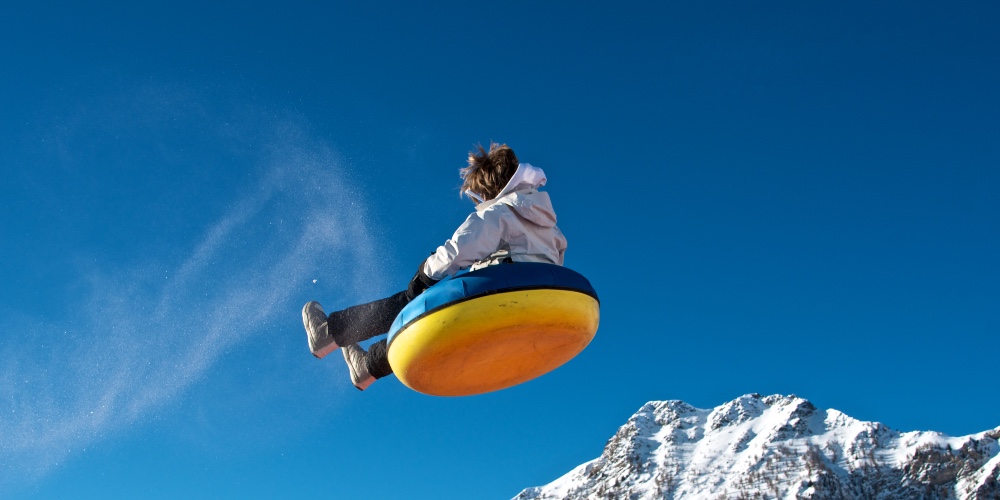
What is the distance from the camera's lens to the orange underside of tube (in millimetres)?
6961

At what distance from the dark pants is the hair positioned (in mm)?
1197

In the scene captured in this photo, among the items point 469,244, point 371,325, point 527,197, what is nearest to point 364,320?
point 371,325

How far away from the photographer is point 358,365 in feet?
27.7

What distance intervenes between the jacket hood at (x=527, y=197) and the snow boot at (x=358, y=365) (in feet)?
6.78

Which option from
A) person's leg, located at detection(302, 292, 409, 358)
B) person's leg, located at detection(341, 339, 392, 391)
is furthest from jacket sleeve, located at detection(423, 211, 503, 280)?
person's leg, located at detection(341, 339, 392, 391)

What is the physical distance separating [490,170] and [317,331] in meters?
2.33

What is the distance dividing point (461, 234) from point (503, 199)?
1.68 feet

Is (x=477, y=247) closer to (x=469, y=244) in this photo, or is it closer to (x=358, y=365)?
(x=469, y=244)

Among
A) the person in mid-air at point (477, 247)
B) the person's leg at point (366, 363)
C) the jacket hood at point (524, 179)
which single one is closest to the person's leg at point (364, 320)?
the person in mid-air at point (477, 247)

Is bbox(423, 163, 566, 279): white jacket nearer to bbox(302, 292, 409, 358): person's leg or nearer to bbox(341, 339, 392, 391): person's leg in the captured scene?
bbox(302, 292, 409, 358): person's leg

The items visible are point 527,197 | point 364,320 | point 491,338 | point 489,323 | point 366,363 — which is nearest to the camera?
point 489,323

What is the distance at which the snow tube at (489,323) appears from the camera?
6.96 meters

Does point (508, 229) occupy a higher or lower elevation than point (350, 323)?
lower

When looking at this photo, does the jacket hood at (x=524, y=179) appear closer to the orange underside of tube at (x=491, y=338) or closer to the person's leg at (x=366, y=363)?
the orange underside of tube at (x=491, y=338)
